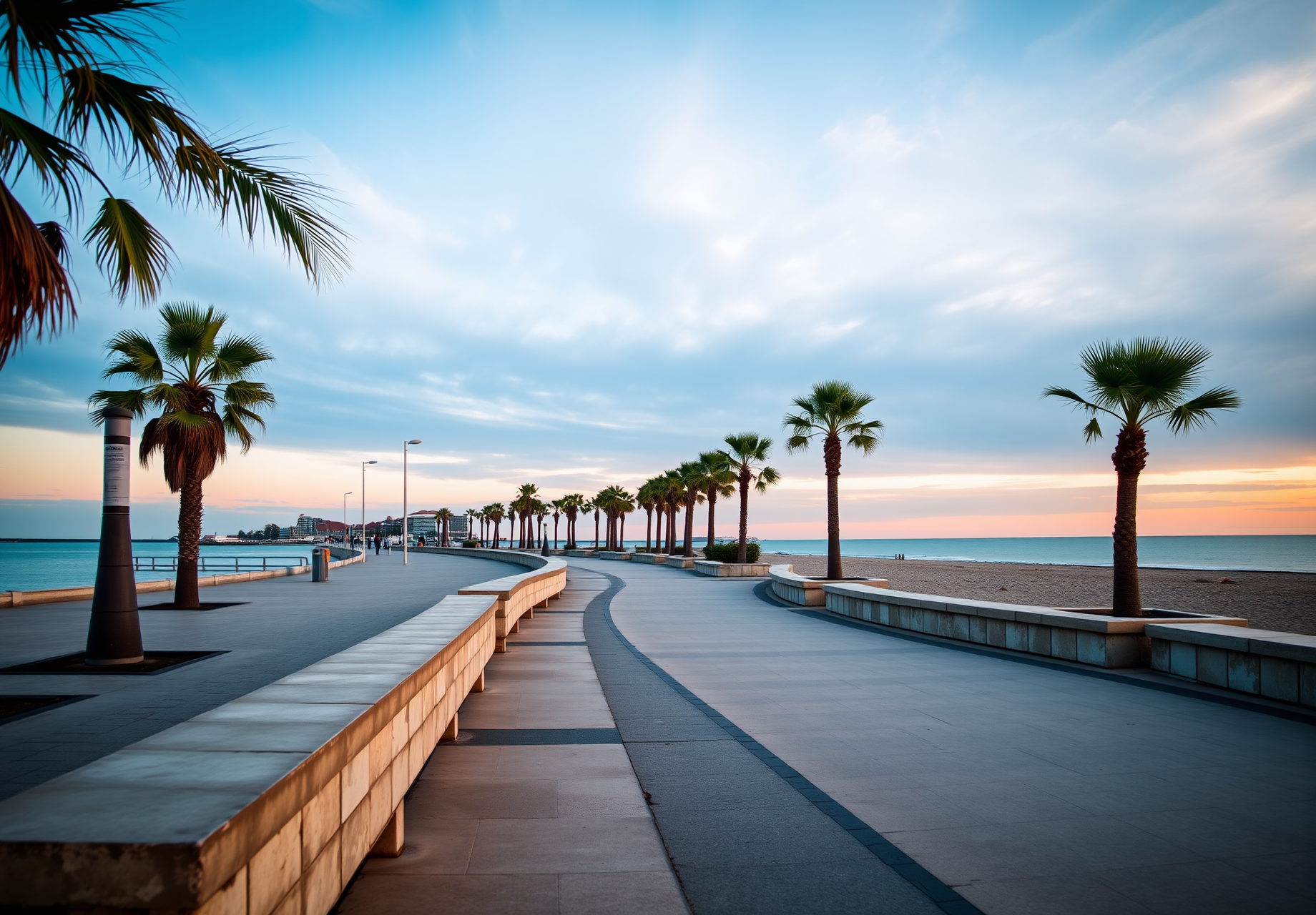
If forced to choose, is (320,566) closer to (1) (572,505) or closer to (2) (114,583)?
(2) (114,583)

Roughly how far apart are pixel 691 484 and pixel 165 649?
37972 millimetres

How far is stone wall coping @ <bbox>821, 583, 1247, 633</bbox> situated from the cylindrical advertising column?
1159 centimetres

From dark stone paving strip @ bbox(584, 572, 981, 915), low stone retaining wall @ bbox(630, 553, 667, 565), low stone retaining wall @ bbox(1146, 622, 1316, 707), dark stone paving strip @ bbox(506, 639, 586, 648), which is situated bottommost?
low stone retaining wall @ bbox(630, 553, 667, 565)

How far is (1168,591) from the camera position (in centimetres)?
2750

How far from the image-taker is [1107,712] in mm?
6965

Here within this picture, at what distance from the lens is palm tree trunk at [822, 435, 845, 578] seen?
70.9ft

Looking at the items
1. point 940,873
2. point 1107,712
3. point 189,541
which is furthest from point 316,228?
point 189,541

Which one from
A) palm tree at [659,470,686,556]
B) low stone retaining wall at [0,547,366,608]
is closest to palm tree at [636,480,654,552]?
palm tree at [659,470,686,556]

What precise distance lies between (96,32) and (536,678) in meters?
7.16

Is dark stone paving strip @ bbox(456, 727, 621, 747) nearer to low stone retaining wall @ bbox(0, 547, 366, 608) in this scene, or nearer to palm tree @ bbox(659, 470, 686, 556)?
low stone retaining wall @ bbox(0, 547, 366, 608)

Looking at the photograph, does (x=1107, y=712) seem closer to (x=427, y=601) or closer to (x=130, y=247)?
(x=130, y=247)

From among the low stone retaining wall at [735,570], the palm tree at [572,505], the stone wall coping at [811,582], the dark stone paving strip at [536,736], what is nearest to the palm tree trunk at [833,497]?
the stone wall coping at [811,582]

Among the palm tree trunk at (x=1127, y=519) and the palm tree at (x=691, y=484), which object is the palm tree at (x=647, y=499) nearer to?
Result: the palm tree at (x=691, y=484)

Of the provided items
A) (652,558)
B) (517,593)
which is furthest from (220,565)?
(517,593)
